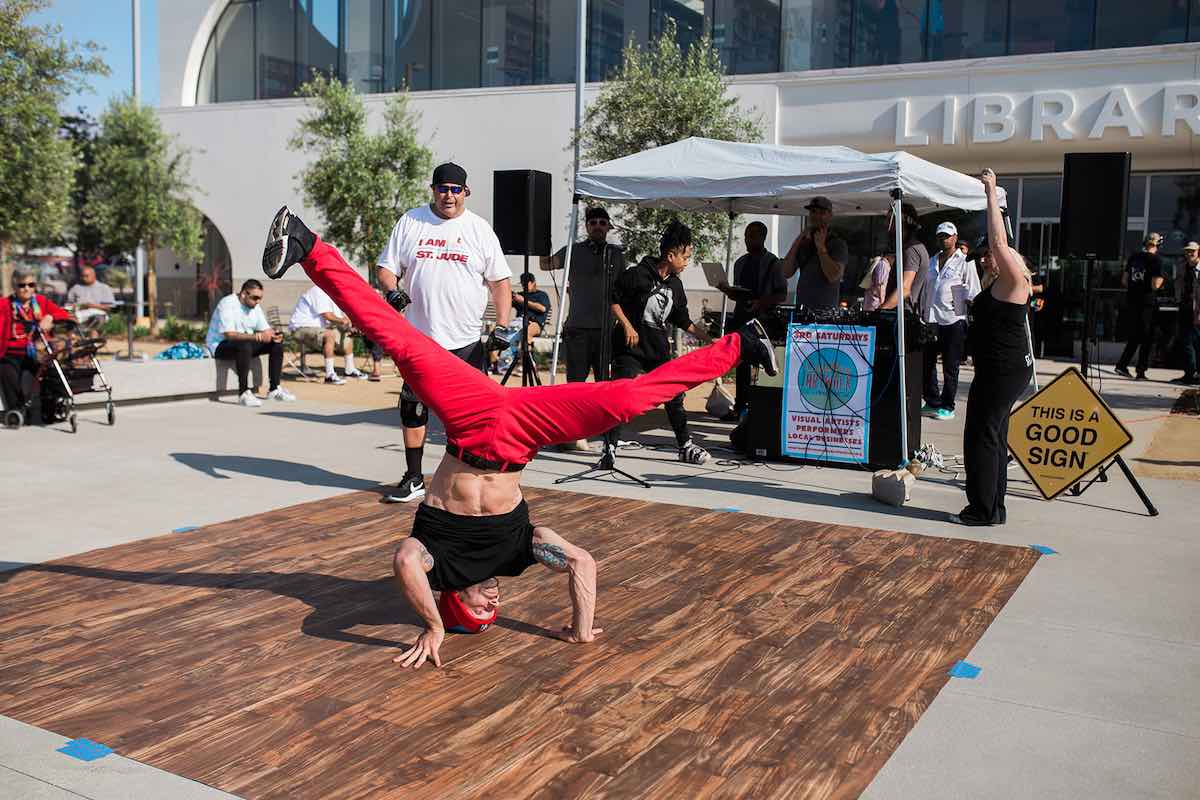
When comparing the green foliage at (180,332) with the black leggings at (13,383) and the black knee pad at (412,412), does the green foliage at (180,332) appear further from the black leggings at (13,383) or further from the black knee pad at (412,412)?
the black knee pad at (412,412)

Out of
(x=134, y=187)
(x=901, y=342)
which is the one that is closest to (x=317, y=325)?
(x=134, y=187)

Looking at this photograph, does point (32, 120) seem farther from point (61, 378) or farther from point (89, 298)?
point (61, 378)

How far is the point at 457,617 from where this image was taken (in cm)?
433

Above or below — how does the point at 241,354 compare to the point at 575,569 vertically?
above

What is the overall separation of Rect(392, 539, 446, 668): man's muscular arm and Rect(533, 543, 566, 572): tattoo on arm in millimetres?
435

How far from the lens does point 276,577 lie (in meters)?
5.13

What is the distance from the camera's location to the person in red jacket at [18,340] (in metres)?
9.50

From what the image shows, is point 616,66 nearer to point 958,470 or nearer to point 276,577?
point 958,470

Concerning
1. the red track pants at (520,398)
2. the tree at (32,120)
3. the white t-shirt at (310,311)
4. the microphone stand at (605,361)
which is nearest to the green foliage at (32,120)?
the tree at (32,120)

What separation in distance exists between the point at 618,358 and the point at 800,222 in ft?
42.2

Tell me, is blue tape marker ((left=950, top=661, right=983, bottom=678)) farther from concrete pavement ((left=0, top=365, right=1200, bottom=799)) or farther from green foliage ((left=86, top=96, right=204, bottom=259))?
green foliage ((left=86, top=96, right=204, bottom=259))

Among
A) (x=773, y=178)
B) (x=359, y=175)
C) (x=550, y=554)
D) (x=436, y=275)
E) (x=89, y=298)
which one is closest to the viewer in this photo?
(x=550, y=554)

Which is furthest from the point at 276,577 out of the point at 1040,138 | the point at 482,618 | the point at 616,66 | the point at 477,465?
the point at 616,66

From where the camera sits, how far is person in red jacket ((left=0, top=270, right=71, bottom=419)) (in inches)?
374
